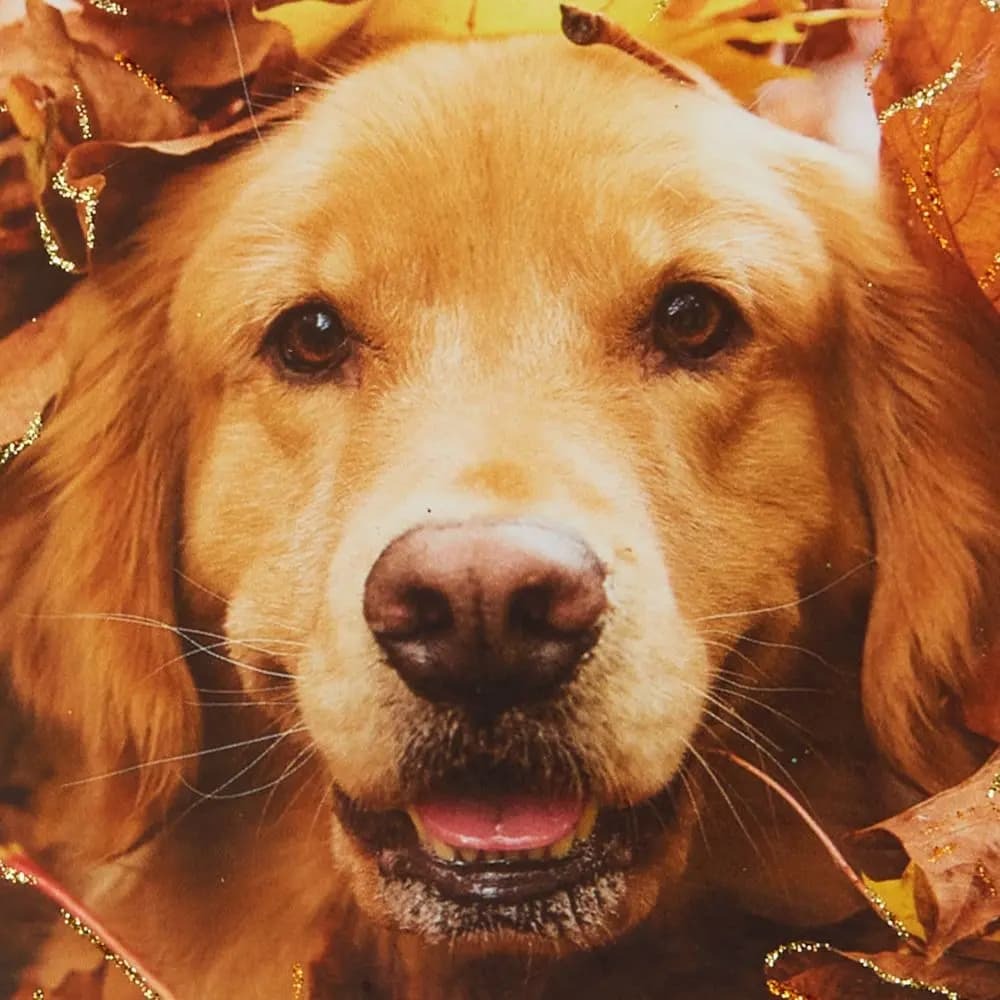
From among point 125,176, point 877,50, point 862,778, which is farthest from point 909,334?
point 125,176

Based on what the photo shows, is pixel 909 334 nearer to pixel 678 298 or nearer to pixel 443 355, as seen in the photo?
pixel 678 298

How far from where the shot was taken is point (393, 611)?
2.41ft

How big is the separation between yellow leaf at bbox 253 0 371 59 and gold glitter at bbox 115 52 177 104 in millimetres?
85

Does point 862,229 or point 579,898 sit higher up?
point 862,229

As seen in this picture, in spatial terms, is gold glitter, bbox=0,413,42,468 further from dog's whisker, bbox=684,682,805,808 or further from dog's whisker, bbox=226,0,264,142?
dog's whisker, bbox=684,682,805,808

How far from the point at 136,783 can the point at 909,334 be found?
2.15 ft

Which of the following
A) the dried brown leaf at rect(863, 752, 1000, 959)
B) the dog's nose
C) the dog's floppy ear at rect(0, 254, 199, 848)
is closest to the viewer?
the dog's nose

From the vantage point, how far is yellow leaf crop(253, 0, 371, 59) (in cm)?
89

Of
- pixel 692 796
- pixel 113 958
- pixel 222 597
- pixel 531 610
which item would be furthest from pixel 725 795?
pixel 113 958

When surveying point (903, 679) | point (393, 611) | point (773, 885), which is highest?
point (393, 611)

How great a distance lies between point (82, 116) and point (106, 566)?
0.33m

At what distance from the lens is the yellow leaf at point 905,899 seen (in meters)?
0.84

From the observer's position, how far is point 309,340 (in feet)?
2.85

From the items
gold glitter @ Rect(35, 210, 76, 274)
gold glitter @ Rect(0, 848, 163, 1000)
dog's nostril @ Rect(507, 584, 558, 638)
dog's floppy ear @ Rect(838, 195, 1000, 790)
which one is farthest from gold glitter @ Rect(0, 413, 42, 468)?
dog's floppy ear @ Rect(838, 195, 1000, 790)
